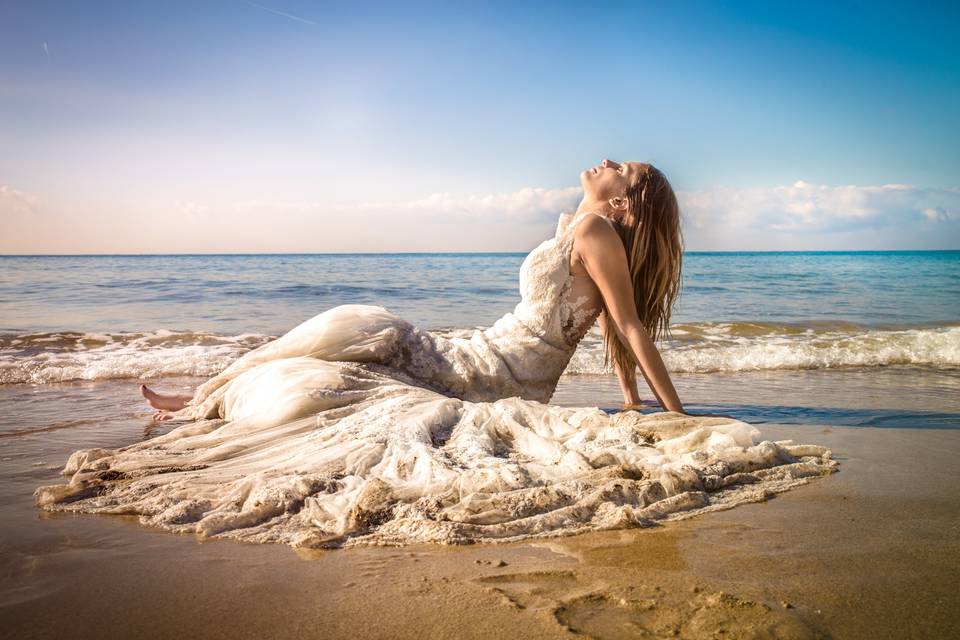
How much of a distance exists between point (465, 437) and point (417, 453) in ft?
1.17

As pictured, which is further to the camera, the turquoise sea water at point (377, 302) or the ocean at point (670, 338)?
the turquoise sea water at point (377, 302)

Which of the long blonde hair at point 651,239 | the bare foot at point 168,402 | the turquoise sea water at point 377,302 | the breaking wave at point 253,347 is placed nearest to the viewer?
the long blonde hair at point 651,239

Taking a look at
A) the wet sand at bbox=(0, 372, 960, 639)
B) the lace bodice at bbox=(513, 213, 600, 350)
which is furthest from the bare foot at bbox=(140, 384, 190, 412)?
the lace bodice at bbox=(513, 213, 600, 350)

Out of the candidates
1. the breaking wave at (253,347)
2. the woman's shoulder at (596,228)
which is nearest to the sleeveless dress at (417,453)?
the woman's shoulder at (596,228)

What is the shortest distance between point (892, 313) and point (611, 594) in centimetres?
1488

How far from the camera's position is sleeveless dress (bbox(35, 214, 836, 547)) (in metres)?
2.64

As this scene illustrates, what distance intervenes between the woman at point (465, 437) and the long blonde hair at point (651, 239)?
0.01m

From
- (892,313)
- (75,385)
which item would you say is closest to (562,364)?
(75,385)

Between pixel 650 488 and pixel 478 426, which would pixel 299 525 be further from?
pixel 650 488

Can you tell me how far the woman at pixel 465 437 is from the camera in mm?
2668

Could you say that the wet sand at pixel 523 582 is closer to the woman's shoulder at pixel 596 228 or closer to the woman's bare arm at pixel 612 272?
Result: the woman's bare arm at pixel 612 272

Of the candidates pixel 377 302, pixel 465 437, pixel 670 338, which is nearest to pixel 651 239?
pixel 465 437

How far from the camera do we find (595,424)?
3512mm

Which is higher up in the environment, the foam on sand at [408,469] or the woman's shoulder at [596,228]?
the woman's shoulder at [596,228]
